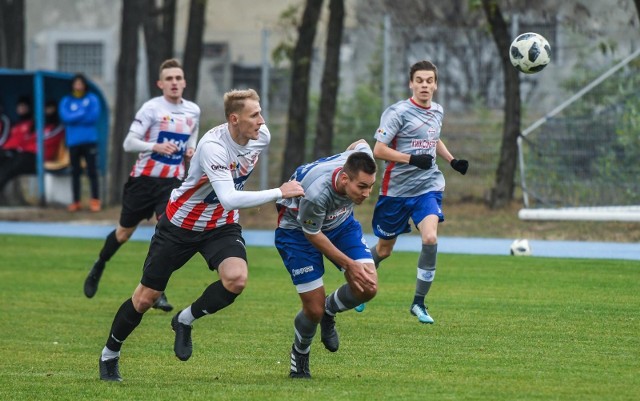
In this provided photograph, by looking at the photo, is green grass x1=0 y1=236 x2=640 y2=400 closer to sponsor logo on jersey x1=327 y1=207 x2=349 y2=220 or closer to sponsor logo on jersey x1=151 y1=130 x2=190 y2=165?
sponsor logo on jersey x1=327 y1=207 x2=349 y2=220

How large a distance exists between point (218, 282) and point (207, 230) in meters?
0.37

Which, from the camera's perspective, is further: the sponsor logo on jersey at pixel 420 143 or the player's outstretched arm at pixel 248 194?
the sponsor logo on jersey at pixel 420 143

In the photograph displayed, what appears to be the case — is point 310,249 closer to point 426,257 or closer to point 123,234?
point 426,257

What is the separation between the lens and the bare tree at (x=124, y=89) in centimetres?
2562

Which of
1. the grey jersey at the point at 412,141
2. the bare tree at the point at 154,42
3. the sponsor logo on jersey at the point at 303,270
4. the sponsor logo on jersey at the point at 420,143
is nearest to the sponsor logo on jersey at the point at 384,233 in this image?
the grey jersey at the point at 412,141

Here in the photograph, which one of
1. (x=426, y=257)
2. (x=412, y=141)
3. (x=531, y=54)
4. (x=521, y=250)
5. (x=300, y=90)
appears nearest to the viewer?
(x=426, y=257)

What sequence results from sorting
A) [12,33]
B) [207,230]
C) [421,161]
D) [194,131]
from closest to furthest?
[207,230], [421,161], [194,131], [12,33]

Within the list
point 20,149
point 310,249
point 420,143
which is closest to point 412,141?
point 420,143

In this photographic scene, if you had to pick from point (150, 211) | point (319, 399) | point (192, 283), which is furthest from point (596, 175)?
point (319, 399)

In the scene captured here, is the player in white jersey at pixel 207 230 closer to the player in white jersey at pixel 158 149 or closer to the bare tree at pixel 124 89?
the player in white jersey at pixel 158 149

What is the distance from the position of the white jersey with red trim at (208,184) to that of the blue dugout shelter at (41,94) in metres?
17.0

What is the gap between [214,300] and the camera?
8.53m

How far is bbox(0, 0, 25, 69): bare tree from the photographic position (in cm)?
2675

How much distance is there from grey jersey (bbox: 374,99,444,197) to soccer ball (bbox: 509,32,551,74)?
1.29 meters
